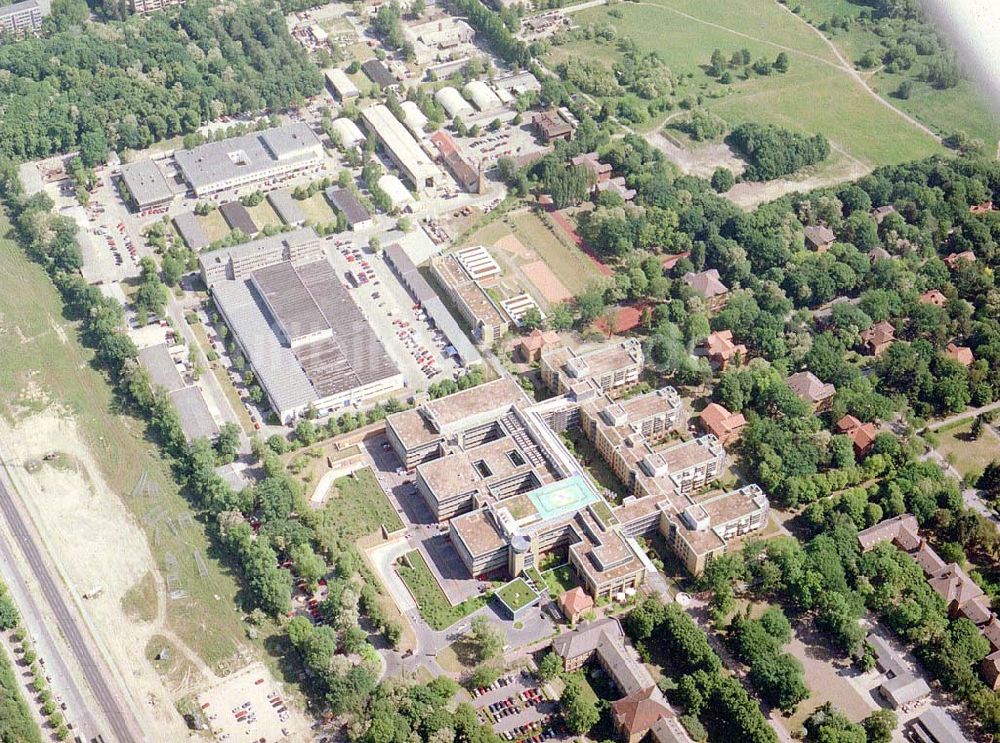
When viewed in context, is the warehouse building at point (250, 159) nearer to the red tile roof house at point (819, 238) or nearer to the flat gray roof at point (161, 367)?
the flat gray roof at point (161, 367)

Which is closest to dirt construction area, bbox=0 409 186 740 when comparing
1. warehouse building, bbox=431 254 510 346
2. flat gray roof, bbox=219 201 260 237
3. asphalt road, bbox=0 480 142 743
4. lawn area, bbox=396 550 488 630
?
asphalt road, bbox=0 480 142 743

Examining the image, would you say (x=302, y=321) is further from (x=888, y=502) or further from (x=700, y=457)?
(x=888, y=502)

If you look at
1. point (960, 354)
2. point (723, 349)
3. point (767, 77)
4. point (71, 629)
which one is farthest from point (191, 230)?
point (960, 354)

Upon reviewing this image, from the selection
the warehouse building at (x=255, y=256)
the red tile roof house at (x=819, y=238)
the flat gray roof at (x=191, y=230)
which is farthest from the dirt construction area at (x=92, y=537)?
the red tile roof house at (x=819, y=238)

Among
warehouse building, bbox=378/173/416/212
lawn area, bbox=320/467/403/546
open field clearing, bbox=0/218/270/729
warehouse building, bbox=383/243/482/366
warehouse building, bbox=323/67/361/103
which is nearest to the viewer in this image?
open field clearing, bbox=0/218/270/729

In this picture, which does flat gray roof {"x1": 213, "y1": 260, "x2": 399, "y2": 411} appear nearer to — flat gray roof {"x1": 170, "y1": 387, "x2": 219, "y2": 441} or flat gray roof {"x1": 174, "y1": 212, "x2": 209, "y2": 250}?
flat gray roof {"x1": 170, "y1": 387, "x2": 219, "y2": 441}

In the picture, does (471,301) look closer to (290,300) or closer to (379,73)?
(290,300)
